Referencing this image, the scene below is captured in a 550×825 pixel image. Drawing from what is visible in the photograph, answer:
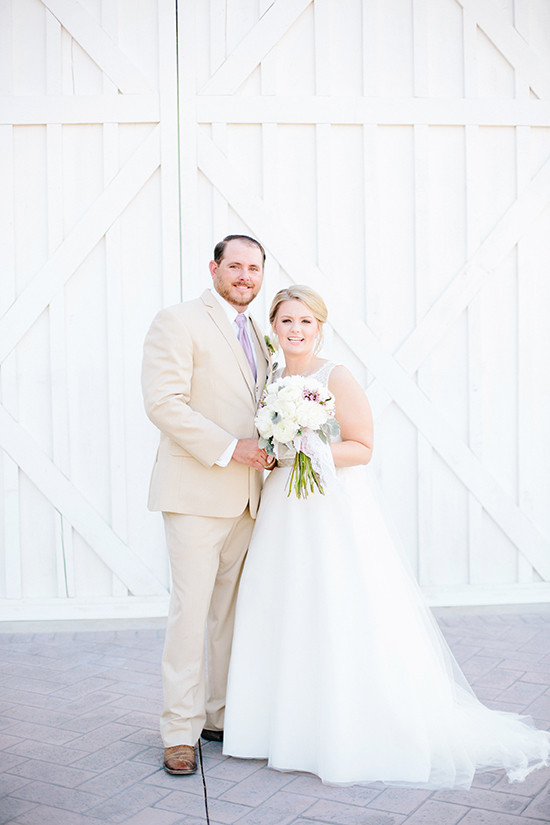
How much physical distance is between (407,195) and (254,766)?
144 inches

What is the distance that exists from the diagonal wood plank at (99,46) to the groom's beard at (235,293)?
7.62ft

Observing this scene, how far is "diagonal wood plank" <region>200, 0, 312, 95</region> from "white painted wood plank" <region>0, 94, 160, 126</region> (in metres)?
0.42

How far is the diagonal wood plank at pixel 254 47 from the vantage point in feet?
17.1

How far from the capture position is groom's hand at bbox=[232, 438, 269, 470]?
10.8ft

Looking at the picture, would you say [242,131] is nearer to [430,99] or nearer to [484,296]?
[430,99]

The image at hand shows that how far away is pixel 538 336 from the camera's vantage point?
5.50 meters

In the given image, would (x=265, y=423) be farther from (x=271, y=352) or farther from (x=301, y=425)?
(x=271, y=352)

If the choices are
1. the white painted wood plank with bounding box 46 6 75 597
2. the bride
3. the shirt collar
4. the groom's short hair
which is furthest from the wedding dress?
the white painted wood plank with bounding box 46 6 75 597

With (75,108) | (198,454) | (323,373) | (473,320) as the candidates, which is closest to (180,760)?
(198,454)

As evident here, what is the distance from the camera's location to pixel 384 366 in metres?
5.34

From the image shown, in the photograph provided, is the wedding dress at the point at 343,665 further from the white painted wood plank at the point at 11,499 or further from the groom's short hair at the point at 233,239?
the white painted wood plank at the point at 11,499

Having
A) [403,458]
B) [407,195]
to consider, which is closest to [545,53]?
[407,195]

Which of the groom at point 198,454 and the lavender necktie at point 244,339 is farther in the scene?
the lavender necktie at point 244,339

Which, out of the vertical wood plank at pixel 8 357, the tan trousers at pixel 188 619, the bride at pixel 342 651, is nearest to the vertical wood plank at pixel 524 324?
the bride at pixel 342 651
